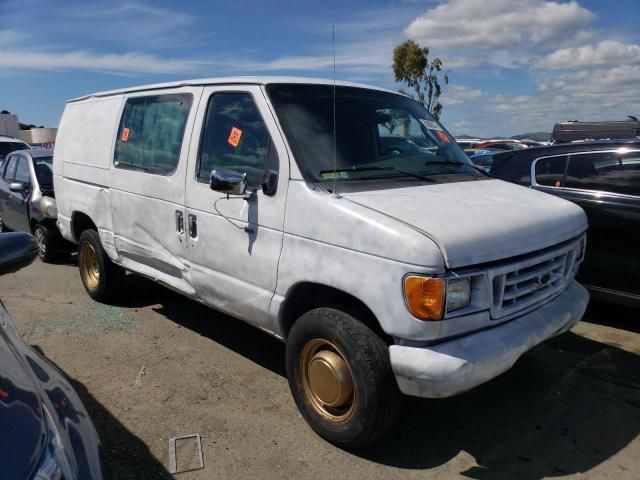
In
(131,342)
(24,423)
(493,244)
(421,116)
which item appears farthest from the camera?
(131,342)

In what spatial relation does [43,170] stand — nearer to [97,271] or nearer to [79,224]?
[79,224]

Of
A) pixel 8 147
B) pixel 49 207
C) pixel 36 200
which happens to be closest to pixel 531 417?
pixel 49 207

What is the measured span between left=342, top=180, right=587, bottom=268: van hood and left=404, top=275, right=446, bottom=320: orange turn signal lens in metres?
0.13

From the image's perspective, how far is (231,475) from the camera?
283cm

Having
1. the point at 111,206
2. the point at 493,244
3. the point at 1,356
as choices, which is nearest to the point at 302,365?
the point at 493,244

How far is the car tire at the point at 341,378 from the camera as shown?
2.73 metres

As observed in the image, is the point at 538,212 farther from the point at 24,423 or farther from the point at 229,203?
the point at 24,423

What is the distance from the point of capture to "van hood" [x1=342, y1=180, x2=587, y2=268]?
262cm

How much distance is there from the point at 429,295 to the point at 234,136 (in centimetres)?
183

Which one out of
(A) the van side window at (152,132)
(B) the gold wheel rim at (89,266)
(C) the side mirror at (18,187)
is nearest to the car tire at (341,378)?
(A) the van side window at (152,132)

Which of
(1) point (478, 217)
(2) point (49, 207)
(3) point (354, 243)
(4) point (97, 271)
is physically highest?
(1) point (478, 217)

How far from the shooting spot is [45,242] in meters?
7.38

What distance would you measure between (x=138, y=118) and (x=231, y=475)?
10.4ft

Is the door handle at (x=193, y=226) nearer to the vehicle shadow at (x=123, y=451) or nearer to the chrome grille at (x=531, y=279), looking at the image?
the vehicle shadow at (x=123, y=451)
